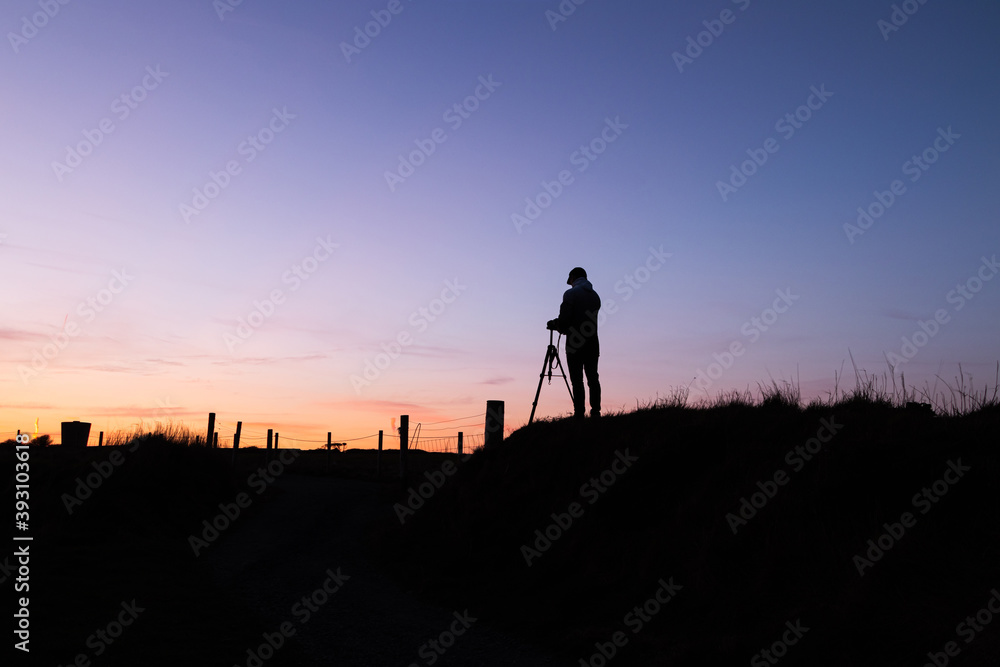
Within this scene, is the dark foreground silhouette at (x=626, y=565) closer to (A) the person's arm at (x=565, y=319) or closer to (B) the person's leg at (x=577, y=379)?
(B) the person's leg at (x=577, y=379)

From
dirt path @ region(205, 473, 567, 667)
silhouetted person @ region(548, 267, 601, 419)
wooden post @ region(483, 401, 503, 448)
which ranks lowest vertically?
dirt path @ region(205, 473, 567, 667)

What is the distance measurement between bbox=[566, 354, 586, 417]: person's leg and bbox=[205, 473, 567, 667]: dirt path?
4.93 meters

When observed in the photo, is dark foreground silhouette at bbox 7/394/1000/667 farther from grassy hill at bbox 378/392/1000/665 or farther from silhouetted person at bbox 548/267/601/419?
silhouetted person at bbox 548/267/601/419

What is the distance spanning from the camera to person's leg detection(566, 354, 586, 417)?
46.3ft

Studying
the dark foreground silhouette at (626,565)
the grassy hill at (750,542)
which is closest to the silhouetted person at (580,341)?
the dark foreground silhouette at (626,565)

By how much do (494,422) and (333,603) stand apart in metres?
7.46

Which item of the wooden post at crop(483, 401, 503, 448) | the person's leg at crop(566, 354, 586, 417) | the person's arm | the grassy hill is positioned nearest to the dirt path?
the grassy hill

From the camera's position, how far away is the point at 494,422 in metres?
16.2

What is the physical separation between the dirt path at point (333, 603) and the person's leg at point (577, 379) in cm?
493

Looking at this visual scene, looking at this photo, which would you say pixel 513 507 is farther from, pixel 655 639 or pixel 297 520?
pixel 297 520

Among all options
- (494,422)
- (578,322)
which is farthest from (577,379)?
(494,422)

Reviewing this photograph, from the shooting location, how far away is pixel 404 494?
1845 centimetres

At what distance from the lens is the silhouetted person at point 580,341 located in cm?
1402

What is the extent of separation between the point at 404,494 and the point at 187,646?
1132 cm
